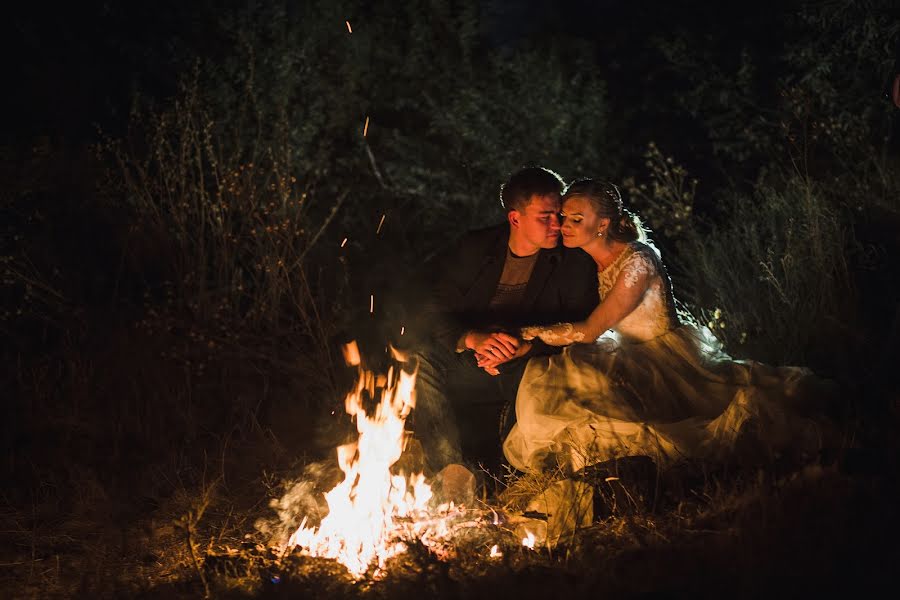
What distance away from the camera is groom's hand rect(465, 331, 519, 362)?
484cm

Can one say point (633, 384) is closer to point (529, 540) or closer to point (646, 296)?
point (646, 296)

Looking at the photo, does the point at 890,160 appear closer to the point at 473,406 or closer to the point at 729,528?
the point at 473,406

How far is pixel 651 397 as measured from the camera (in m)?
4.52

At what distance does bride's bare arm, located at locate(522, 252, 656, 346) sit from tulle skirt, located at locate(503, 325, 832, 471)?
0.13 metres

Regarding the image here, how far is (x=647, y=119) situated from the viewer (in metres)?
10.6

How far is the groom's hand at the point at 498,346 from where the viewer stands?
4.84 m

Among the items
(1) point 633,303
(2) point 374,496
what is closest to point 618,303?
(1) point 633,303

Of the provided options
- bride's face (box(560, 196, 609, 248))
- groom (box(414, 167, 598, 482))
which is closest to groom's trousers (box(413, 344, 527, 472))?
groom (box(414, 167, 598, 482))

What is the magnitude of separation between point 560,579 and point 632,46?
8429 mm

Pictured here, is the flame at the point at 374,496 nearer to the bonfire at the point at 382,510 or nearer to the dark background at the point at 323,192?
the bonfire at the point at 382,510

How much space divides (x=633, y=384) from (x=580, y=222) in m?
0.92

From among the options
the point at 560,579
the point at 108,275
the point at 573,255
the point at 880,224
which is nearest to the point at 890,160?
the point at 880,224

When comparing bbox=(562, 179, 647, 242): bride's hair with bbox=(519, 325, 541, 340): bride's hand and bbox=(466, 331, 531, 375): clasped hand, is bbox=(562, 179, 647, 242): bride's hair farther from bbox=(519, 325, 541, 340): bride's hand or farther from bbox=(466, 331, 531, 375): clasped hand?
bbox=(466, 331, 531, 375): clasped hand

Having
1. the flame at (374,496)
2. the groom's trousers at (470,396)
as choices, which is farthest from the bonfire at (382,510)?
the groom's trousers at (470,396)
